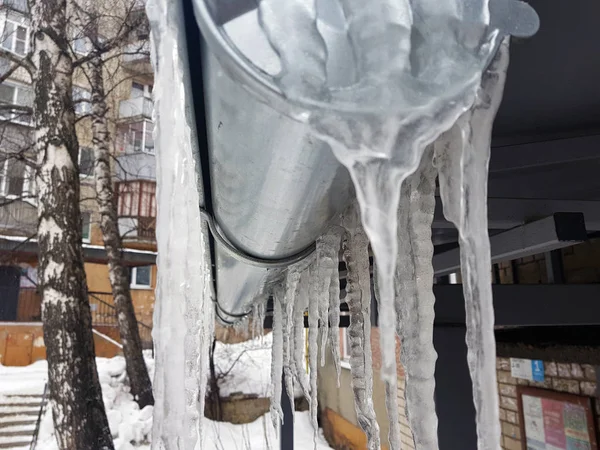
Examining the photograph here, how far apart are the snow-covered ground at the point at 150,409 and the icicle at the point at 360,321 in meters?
6.80

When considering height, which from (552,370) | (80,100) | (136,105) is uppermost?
(136,105)

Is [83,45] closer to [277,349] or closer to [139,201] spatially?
[139,201]

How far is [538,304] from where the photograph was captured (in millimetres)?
2104

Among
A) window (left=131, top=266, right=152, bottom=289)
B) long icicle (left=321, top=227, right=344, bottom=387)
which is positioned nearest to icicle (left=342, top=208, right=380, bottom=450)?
long icicle (left=321, top=227, right=344, bottom=387)

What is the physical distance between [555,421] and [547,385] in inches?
11.3

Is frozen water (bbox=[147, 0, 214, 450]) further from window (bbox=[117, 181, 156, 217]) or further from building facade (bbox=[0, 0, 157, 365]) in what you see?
window (bbox=[117, 181, 156, 217])

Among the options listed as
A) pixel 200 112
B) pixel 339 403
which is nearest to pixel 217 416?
pixel 339 403

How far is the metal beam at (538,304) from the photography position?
6.79 feet

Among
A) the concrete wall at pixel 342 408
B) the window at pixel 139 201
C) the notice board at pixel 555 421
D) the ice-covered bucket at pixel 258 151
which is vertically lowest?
the concrete wall at pixel 342 408

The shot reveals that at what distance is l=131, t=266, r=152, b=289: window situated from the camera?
16266 mm

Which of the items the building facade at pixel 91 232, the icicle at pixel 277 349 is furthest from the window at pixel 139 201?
the icicle at pixel 277 349

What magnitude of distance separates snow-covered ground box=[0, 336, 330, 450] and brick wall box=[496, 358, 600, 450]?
4.11 m

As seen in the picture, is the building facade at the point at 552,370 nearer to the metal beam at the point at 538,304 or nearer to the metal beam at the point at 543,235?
the metal beam at the point at 538,304

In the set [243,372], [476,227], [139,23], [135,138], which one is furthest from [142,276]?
[476,227]
